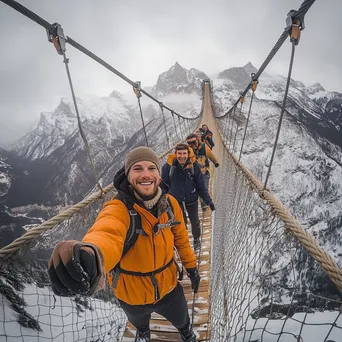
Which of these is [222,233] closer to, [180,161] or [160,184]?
[180,161]

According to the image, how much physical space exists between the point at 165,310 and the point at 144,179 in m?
0.90

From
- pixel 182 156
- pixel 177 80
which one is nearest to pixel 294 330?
pixel 182 156

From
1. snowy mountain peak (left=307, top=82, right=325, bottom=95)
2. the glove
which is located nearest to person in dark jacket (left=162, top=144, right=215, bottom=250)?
the glove

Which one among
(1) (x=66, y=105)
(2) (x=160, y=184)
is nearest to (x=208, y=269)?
(2) (x=160, y=184)

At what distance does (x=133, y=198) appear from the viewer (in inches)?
46.2

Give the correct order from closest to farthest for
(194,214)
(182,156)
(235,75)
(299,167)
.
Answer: (182,156), (194,214), (299,167), (235,75)

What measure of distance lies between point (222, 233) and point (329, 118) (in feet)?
262

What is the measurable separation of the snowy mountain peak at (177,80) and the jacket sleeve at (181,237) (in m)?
79.9

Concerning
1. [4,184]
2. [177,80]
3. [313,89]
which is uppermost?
[313,89]

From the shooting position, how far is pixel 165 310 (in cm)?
150

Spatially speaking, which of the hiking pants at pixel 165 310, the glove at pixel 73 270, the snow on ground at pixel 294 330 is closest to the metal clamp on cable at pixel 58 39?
the glove at pixel 73 270

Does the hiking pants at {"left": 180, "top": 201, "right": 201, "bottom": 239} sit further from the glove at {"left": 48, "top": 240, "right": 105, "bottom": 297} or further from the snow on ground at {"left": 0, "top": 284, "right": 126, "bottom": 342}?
the glove at {"left": 48, "top": 240, "right": 105, "bottom": 297}

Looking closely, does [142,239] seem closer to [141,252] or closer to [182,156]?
[141,252]

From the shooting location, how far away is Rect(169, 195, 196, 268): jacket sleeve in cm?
144
